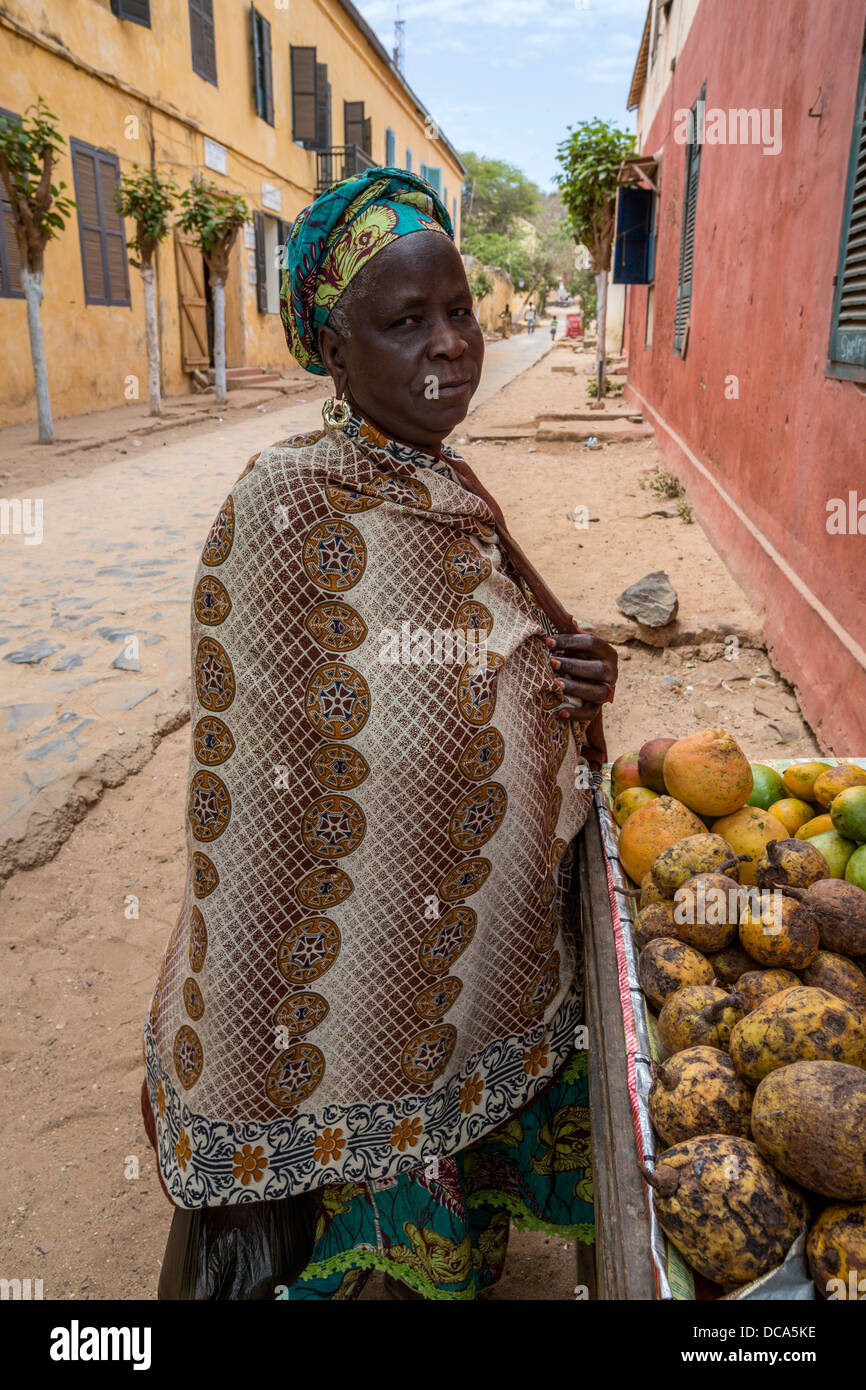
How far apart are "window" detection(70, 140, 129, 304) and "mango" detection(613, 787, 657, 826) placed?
14.1 meters

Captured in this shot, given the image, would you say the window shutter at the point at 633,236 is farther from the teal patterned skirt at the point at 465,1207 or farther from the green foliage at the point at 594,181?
the teal patterned skirt at the point at 465,1207

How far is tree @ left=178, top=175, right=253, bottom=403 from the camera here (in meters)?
14.9

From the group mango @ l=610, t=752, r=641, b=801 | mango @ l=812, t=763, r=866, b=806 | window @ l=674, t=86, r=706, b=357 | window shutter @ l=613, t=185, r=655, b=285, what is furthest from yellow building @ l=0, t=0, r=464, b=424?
mango @ l=812, t=763, r=866, b=806

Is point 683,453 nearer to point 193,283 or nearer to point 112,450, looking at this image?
point 112,450

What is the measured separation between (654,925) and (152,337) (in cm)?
1419

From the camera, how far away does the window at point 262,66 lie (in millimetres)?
19141

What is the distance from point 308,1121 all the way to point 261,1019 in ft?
0.65

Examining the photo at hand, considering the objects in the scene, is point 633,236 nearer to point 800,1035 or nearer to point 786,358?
point 786,358

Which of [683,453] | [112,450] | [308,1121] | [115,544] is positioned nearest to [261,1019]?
[308,1121]

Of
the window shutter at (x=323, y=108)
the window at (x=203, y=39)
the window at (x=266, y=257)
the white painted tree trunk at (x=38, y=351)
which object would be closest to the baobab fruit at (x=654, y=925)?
the white painted tree trunk at (x=38, y=351)

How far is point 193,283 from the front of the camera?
1719 centimetres

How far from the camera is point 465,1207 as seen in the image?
1682mm

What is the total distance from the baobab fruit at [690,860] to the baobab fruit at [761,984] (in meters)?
0.19

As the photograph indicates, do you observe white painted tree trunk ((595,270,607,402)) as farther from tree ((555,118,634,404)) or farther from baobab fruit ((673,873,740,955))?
baobab fruit ((673,873,740,955))
